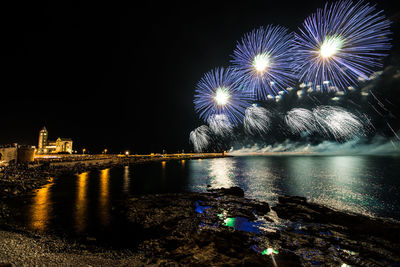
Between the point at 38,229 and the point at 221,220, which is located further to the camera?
the point at 221,220

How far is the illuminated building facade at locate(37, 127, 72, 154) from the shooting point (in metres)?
96.8

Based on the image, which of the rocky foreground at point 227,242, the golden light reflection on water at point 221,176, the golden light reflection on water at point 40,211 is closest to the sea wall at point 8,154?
the golden light reflection on water at point 40,211

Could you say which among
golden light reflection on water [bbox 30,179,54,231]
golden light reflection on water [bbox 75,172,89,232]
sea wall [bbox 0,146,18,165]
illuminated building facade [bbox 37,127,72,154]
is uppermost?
illuminated building facade [bbox 37,127,72,154]

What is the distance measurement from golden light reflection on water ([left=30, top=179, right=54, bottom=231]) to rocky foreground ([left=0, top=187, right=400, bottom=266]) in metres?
1.99

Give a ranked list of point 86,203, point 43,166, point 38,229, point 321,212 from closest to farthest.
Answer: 1. point 38,229
2. point 321,212
3. point 86,203
4. point 43,166

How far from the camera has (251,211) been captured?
16.5 metres

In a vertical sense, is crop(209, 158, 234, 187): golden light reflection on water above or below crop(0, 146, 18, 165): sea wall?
below

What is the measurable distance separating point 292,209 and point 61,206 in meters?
20.2

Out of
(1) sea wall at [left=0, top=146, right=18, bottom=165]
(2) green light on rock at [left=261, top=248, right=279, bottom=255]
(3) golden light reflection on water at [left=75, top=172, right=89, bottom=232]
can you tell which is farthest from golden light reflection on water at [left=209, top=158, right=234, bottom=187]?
(1) sea wall at [left=0, top=146, right=18, bottom=165]

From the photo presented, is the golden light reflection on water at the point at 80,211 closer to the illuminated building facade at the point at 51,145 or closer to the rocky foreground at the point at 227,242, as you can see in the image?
the rocky foreground at the point at 227,242

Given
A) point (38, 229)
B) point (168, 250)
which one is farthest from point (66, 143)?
point (168, 250)

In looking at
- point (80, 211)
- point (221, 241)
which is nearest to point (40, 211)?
point (80, 211)

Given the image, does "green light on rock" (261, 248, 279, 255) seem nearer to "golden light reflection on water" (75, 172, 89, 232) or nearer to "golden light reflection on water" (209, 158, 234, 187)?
"golden light reflection on water" (75, 172, 89, 232)

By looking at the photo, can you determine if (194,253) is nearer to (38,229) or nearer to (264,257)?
(264,257)
